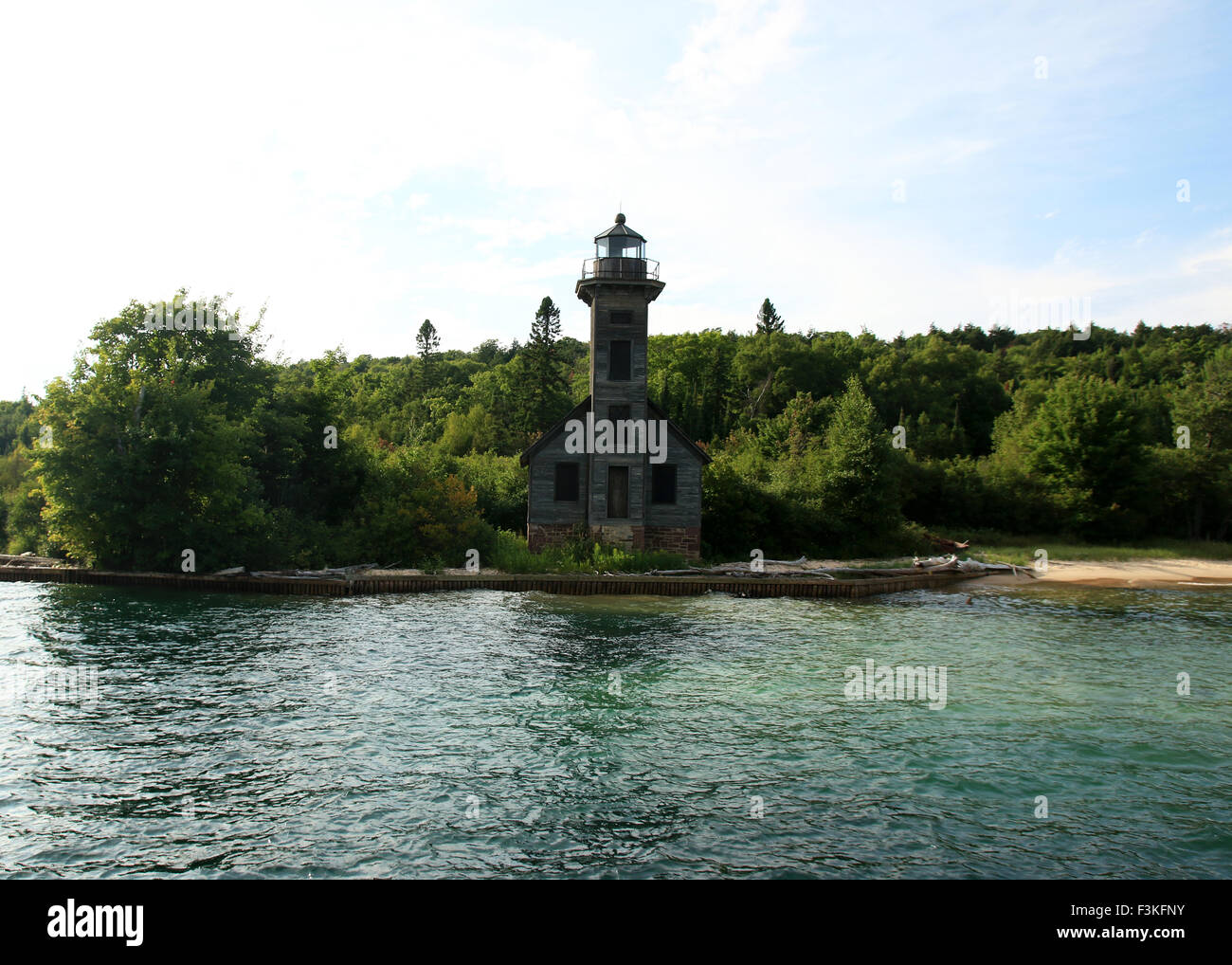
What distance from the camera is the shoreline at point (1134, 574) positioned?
33.2m

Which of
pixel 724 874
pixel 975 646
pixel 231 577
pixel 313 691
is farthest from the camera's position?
pixel 231 577

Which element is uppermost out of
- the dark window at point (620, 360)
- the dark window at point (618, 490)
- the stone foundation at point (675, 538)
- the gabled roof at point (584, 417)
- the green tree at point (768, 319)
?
the green tree at point (768, 319)

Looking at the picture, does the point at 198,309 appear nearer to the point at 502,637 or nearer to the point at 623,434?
the point at 623,434

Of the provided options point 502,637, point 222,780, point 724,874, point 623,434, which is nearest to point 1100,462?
point 623,434

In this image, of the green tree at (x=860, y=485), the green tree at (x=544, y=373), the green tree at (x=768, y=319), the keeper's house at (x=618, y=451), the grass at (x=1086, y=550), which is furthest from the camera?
the green tree at (x=768, y=319)

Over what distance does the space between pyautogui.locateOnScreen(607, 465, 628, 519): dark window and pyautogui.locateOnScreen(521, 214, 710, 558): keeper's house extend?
4 centimetres

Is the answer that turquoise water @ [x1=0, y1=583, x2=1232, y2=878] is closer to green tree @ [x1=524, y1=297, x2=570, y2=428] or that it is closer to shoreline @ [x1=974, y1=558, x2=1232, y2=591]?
shoreline @ [x1=974, y1=558, x2=1232, y2=591]

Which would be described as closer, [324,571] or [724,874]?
[724,874]

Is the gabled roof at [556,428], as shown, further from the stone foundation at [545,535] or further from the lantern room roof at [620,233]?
the lantern room roof at [620,233]

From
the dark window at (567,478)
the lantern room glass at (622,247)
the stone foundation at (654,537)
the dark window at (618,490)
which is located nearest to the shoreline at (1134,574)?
the stone foundation at (654,537)

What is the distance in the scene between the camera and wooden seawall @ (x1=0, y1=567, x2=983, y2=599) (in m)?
26.8

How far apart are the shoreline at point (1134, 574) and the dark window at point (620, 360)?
17249mm
